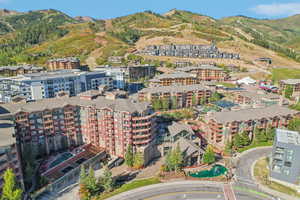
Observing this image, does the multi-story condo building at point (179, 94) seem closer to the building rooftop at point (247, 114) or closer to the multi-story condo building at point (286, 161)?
the building rooftop at point (247, 114)

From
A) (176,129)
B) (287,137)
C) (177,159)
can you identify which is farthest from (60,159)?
(287,137)

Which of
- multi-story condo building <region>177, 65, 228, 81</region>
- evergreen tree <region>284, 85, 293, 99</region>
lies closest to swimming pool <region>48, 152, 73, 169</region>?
multi-story condo building <region>177, 65, 228, 81</region>

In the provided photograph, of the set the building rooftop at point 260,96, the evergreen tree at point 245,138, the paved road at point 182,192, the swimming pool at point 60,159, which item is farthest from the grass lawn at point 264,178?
the swimming pool at point 60,159

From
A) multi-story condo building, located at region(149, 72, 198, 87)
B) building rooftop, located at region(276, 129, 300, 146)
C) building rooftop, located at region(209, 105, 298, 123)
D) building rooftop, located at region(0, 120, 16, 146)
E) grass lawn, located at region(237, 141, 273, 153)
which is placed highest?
multi-story condo building, located at region(149, 72, 198, 87)

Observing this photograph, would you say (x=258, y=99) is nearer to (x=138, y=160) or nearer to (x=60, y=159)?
(x=138, y=160)

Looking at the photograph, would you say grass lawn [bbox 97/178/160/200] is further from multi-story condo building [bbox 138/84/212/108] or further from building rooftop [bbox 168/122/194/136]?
multi-story condo building [bbox 138/84/212/108]

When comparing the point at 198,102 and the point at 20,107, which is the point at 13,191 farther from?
the point at 198,102
